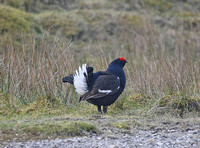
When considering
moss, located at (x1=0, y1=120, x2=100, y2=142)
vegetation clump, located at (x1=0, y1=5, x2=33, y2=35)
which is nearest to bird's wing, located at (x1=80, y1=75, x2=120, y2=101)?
moss, located at (x1=0, y1=120, x2=100, y2=142)

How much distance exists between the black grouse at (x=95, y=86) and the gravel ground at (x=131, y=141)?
1.86m

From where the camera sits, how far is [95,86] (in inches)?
325

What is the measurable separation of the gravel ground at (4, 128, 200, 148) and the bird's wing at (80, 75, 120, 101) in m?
1.85

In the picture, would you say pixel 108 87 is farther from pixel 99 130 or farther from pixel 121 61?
pixel 99 130

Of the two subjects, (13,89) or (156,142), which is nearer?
(156,142)

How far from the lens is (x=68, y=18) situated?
17469 millimetres

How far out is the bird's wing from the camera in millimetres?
8125

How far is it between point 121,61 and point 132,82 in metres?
1.26

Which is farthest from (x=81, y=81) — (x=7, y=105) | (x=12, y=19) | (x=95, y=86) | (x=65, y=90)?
(x=12, y=19)

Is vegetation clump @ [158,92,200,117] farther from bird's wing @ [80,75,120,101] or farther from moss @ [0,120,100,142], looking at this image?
moss @ [0,120,100,142]

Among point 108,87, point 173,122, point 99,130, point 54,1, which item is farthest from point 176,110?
point 54,1

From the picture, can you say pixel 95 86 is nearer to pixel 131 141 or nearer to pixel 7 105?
pixel 7 105

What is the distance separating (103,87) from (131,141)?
8.34 feet

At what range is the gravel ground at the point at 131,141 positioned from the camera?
5551mm
